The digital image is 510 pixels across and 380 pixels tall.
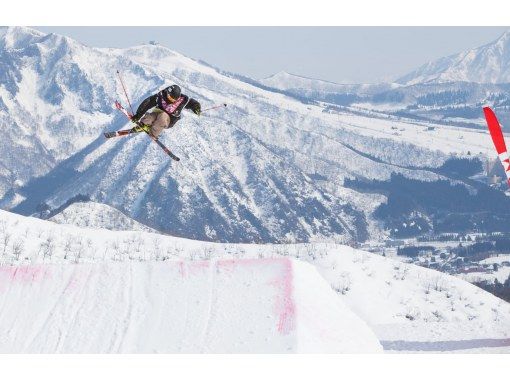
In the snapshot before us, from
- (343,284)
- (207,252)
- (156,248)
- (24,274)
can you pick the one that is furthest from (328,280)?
(24,274)

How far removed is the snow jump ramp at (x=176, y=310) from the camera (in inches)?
1238

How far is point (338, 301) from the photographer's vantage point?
3706 cm

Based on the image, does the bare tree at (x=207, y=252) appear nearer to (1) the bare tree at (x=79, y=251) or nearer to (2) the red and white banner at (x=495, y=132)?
(1) the bare tree at (x=79, y=251)

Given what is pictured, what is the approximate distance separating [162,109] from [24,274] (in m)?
10.9

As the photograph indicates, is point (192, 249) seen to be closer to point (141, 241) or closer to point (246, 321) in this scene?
point (141, 241)

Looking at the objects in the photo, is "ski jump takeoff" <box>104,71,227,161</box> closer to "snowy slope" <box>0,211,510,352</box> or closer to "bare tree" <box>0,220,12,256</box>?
"snowy slope" <box>0,211,510,352</box>

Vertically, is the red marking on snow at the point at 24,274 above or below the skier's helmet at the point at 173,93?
below

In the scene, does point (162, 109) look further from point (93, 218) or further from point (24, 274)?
point (93, 218)

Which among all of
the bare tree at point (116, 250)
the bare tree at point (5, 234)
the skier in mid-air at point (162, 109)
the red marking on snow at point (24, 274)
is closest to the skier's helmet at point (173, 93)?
the skier in mid-air at point (162, 109)

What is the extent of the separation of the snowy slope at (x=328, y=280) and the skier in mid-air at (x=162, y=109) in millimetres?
7065

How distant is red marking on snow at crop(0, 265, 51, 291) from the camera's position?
37344 mm

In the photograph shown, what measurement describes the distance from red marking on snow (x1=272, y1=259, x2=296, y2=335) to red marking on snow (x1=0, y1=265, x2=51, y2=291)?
31.1ft

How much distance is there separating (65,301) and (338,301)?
34.8 ft

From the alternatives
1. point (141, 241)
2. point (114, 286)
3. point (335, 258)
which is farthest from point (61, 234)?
point (114, 286)
